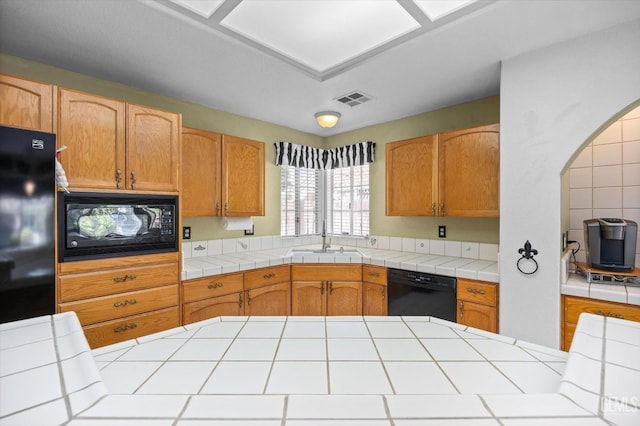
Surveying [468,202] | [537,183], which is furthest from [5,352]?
[468,202]

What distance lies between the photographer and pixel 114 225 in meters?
1.99

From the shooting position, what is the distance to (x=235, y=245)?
10.7 ft

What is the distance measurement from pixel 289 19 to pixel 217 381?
70.5 inches

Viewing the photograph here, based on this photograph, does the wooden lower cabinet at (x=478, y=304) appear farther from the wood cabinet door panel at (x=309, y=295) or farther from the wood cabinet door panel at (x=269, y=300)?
the wood cabinet door panel at (x=269, y=300)

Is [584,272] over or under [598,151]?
under

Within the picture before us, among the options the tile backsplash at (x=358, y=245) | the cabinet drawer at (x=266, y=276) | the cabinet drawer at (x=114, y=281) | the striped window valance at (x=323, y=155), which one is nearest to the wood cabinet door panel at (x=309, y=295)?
the cabinet drawer at (x=266, y=276)

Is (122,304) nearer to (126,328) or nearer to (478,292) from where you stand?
(126,328)

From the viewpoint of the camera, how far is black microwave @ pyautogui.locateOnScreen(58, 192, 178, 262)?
5.90ft

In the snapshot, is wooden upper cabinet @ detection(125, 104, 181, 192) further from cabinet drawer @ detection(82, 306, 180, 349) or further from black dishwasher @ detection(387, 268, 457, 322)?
black dishwasher @ detection(387, 268, 457, 322)

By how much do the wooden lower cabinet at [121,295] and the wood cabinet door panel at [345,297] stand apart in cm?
137

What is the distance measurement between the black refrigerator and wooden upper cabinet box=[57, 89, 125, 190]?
16cm

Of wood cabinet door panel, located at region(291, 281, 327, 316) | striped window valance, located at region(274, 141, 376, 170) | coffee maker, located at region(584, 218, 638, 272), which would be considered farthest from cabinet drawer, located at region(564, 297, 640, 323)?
striped window valance, located at region(274, 141, 376, 170)

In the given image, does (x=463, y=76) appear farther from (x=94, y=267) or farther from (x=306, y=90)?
(x=94, y=267)

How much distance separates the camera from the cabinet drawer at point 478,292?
2.16 metres
